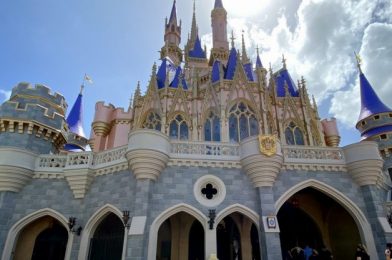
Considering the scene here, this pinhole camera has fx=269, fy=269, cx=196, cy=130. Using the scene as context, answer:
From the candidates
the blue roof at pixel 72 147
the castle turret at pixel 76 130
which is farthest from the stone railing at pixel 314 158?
the castle turret at pixel 76 130

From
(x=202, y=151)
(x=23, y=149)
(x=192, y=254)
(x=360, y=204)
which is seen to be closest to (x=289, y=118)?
(x=360, y=204)

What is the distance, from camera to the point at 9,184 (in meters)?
12.0

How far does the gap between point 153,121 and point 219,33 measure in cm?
1574

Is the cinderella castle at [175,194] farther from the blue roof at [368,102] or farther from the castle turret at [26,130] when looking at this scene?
the blue roof at [368,102]

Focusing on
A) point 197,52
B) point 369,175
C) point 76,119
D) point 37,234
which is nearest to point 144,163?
point 37,234

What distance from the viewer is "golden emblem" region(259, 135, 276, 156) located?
36.1 feet

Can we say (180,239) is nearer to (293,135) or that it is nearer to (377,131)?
(293,135)

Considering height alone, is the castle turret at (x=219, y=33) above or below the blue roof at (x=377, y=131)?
above

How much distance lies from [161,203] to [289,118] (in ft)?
41.9

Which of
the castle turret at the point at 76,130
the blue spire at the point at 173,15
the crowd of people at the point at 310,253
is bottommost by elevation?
the crowd of people at the point at 310,253

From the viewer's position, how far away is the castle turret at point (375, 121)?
19.6 m

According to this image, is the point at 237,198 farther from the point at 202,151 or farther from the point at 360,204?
the point at 360,204

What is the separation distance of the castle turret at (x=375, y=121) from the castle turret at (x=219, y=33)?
1324 centimetres

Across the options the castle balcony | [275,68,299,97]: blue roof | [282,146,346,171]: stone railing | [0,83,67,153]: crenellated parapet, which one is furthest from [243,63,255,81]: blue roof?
[0,83,67,153]: crenellated parapet
